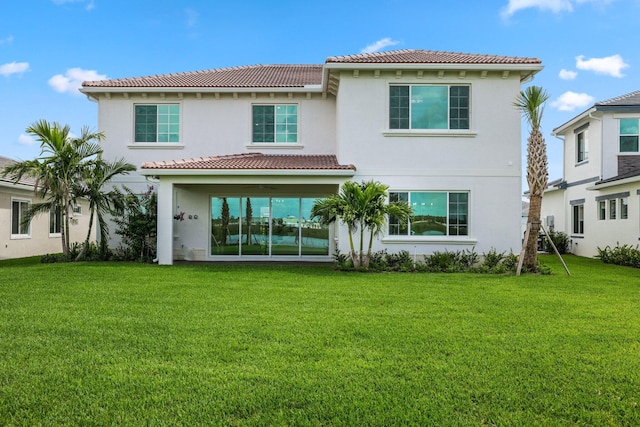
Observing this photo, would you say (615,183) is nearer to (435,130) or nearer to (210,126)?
(435,130)

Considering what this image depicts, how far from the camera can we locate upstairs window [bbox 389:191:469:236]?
15.3m

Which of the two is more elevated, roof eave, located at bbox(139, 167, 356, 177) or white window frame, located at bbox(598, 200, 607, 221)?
roof eave, located at bbox(139, 167, 356, 177)

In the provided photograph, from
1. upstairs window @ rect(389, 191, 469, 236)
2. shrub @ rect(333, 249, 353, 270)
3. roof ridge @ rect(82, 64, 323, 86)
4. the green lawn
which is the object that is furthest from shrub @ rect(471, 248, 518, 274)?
roof ridge @ rect(82, 64, 323, 86)

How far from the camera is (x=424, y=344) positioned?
238 inches

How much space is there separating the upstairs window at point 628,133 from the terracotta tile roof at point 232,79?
13456 millimetres

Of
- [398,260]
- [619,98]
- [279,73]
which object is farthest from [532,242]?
[279,73]

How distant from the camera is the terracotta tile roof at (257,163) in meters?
14.8

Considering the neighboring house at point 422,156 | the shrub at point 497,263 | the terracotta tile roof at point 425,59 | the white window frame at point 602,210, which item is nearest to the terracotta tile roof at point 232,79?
the neighboring house at point 422,156

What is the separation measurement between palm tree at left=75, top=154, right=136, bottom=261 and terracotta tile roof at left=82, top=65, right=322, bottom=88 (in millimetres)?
3196

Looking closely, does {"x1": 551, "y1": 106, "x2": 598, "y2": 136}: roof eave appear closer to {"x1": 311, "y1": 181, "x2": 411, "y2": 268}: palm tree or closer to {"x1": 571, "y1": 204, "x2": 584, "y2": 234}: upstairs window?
{"x1": 571, "y1": 204, "x2": 584, "y2": 234}: upstairs window

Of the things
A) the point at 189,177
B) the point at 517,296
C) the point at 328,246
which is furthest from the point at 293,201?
the point at 517,296

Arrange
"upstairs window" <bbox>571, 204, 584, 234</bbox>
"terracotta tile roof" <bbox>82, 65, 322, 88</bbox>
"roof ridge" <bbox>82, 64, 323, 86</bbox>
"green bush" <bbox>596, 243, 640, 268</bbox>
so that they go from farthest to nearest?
"upstairs window" <bbox>571, 204, 584, 234</bbox> < "roof ridge" <bbox>82, 64, 323, 86</bbox> < "terracotta tile roof" <bbox>82, 65, 322, 88</bbox> < "green bush" <bbox>596, 243, 640, 268</bbox>

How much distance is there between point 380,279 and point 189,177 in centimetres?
721

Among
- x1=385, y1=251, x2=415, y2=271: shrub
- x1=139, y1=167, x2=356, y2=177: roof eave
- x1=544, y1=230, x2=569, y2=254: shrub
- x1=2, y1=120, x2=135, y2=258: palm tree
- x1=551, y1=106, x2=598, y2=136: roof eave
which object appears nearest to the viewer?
x1=385, y1=251, x2=415, y2=271: shrub
